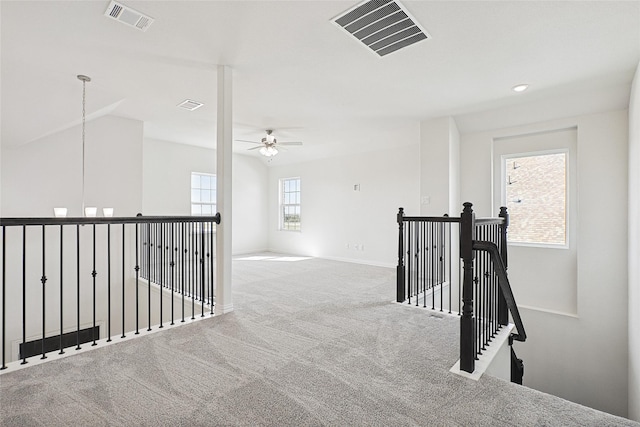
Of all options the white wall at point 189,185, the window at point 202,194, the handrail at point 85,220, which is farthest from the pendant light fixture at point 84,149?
the window at point 202,194

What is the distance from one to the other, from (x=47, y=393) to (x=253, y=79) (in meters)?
3.20

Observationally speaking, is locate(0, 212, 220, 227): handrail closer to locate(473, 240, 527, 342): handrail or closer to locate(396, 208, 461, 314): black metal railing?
locate(396, 208, 461, 314): black metal railing

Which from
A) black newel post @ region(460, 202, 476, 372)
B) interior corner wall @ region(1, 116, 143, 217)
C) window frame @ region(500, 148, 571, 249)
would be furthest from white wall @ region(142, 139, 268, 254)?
black newel post @ region(460, 202, 476, 372)

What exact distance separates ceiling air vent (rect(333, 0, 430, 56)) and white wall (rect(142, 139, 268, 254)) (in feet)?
17.6

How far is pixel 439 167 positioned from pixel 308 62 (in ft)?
9.33

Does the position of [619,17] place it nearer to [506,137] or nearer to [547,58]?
[547,58]

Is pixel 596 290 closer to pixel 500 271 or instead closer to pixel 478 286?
pixel 478 286

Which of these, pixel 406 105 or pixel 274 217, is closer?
pixel 406 105

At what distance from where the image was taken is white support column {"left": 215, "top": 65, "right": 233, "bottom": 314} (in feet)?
10.6

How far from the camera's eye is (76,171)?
15.8 feet

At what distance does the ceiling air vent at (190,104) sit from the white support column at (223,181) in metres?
1.27

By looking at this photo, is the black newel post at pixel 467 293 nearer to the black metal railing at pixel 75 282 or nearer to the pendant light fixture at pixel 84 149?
the black metal railing at pixel 75 282

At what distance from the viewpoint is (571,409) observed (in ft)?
5.62

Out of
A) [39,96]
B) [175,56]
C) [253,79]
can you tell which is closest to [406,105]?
[253,79]
